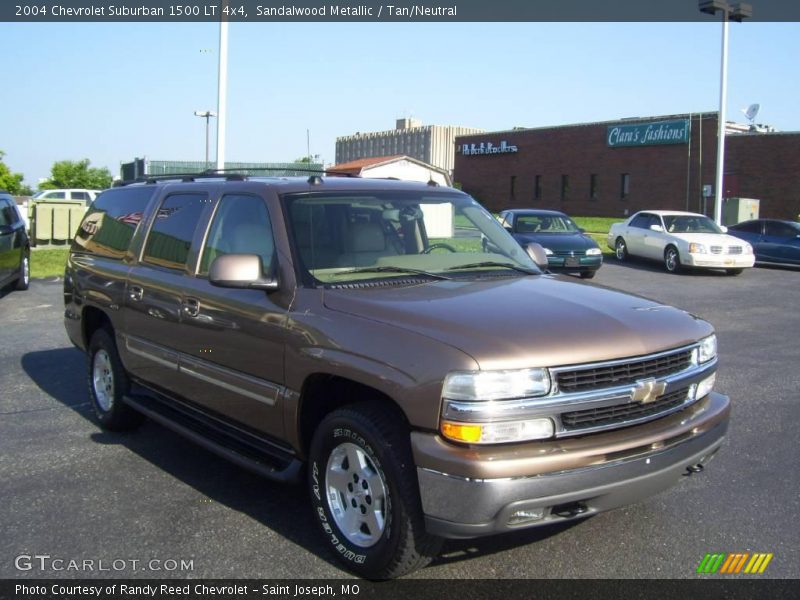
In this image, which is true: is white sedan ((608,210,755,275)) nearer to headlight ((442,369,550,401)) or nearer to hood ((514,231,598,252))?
hood ((514,231,598,252))

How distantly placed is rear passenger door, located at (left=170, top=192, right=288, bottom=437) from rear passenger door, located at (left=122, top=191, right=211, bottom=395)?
0.12 metres

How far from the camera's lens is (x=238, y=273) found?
167 inches

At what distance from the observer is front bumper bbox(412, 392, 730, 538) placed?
334 cm

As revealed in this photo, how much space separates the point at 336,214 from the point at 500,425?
6.16ft

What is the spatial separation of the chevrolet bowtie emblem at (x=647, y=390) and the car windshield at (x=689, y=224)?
721 inches

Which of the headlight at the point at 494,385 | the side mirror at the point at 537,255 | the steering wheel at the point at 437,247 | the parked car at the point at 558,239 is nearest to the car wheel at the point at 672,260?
the parked car at the point at 558,239

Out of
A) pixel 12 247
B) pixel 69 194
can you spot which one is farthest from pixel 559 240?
pixel 69 194

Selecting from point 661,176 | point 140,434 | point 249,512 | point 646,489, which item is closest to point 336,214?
point 249,512

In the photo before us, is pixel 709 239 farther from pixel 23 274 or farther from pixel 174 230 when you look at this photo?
pixel 174 230

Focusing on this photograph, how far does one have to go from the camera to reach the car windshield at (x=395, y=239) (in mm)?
4562

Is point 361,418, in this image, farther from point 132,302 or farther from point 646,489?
point 132,302

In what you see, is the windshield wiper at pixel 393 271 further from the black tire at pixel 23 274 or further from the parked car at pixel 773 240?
the parked car at pixel 773 240

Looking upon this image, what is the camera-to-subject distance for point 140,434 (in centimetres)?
627
